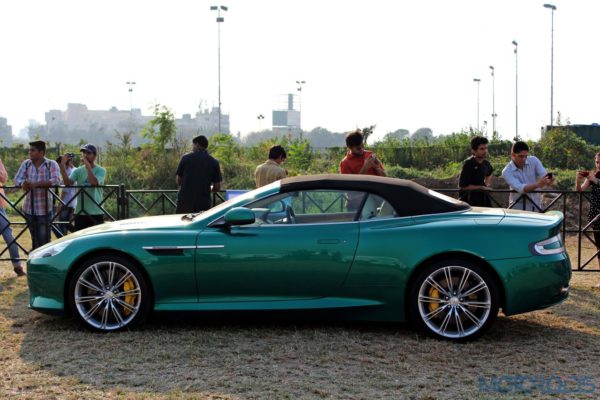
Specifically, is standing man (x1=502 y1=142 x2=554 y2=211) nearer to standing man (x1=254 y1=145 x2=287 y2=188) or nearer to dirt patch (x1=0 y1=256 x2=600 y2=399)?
dirt patch (x1=0 y1=256 x2=600 y2=399)

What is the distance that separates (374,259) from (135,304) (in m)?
2.09

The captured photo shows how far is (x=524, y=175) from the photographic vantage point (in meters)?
9.95

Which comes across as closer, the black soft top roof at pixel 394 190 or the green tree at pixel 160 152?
the black soft top roof at pixel 394 190

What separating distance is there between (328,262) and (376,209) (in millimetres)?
640

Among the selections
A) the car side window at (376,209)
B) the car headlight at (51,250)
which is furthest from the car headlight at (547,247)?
the car headlight at (51,250)

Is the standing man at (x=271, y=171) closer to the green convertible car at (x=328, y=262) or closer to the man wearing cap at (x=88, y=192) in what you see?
the man wearing cap at (x=88, y=192)

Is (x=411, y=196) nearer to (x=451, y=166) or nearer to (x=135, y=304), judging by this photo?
(x=135, y=304)

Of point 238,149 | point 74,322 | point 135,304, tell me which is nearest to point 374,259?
point 135,304

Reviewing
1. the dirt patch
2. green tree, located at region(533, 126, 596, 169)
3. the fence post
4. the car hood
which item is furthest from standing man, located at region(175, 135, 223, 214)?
green tree, located at region(533, 126, 596, 169)

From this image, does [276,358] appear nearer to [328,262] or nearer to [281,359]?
[281,359]

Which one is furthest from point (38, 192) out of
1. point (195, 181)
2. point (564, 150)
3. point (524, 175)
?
point (564, 150)

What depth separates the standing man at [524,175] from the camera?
980cm

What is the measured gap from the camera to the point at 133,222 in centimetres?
741

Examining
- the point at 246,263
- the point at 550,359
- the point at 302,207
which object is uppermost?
the point at 302,207
